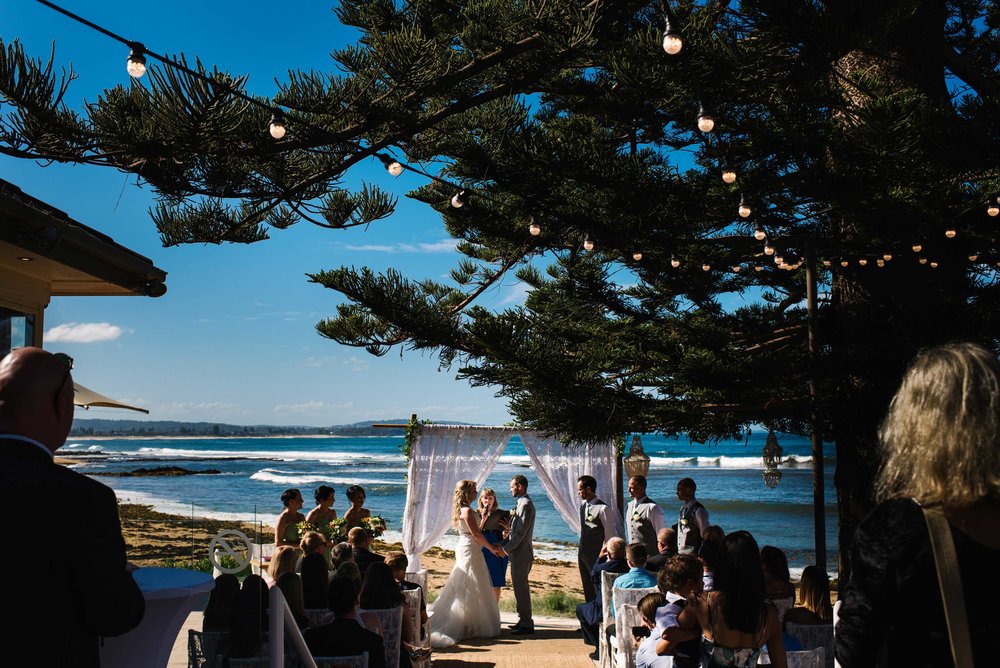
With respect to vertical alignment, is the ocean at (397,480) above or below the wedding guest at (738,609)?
below

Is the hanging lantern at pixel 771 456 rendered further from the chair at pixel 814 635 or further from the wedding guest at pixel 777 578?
the chair at pixel 814 635

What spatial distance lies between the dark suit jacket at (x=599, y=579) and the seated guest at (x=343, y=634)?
2.42m

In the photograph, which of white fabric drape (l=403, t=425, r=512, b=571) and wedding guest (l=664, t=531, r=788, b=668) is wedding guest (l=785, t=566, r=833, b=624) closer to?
wedding guest (l=664, t=531, r=788, b=668)

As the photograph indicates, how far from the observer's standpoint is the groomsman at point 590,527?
23.9ft

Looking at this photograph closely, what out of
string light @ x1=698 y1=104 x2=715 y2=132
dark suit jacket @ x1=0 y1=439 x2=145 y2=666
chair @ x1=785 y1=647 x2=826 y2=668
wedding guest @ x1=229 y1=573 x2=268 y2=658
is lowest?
chair @ x1=785 y1=647 x2=826 y2=668

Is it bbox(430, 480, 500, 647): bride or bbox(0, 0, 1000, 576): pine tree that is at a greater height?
bbox(0, 0, 1000, 576): pine tree

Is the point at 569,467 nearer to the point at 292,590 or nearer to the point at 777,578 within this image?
the point at 777,578

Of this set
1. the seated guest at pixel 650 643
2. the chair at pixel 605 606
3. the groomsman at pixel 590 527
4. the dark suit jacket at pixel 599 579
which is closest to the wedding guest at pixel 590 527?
the groomsman at pixel 590 527

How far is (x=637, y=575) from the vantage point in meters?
5.14

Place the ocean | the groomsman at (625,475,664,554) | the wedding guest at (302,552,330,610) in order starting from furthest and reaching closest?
the ocean → the groomsman at (625,475,664,554) → the wedding guest at (302,552,330,610)

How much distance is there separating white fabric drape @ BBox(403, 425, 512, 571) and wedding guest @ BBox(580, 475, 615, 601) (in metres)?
1.58

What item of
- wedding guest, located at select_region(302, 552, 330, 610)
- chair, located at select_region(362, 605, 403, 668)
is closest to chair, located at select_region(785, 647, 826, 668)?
chair, located at select_region(362, 605, 403, 668)

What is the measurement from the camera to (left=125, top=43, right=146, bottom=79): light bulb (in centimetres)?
284

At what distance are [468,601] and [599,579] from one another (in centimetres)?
182
